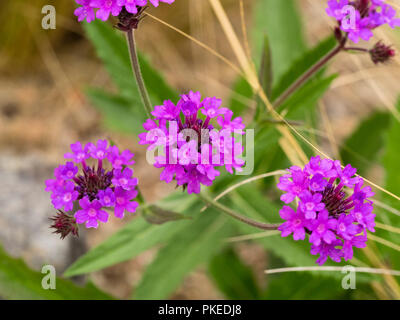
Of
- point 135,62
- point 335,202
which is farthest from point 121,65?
point 335,202

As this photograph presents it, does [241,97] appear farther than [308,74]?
Yes

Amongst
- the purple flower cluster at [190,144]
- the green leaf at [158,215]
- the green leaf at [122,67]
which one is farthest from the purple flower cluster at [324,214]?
the green leaf at [122,67]

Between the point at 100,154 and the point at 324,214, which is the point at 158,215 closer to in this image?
the point at 100,154

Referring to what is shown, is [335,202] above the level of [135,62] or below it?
below

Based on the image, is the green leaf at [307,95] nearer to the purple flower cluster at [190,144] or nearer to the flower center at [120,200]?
the purple flower cluster at [190,144]

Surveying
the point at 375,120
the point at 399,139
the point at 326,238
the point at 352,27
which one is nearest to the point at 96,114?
the point at 375,120

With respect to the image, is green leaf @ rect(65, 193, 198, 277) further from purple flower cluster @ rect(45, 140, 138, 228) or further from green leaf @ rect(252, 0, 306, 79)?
green leaf @ rect(252, 0, 306, 79)
